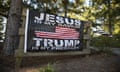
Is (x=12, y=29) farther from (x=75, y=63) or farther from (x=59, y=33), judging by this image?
(x=75, y=63)

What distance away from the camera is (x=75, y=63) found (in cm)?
859

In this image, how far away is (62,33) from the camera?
8812 millimetres

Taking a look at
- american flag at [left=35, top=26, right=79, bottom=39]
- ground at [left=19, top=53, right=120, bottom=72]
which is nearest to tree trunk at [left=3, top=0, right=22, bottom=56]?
ground at [left=19, top=53, right=120, bottom=72]

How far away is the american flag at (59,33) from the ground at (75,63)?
0.76m

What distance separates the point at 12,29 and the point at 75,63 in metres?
2.33

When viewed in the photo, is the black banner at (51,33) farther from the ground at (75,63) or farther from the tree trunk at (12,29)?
the tree trunk at (12,29)

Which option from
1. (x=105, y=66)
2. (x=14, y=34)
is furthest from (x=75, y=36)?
(x=14, y=34)

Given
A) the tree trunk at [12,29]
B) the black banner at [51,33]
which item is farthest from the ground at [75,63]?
the tree trunk at [12,29]

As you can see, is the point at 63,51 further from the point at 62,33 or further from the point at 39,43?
the point at 39,43

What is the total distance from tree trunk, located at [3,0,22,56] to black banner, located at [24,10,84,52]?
4.22 feet

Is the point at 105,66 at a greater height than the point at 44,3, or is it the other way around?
the point at 44,3

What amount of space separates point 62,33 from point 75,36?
86 cm

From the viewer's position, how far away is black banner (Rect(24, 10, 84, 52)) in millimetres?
7625

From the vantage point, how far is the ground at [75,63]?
788 cm
